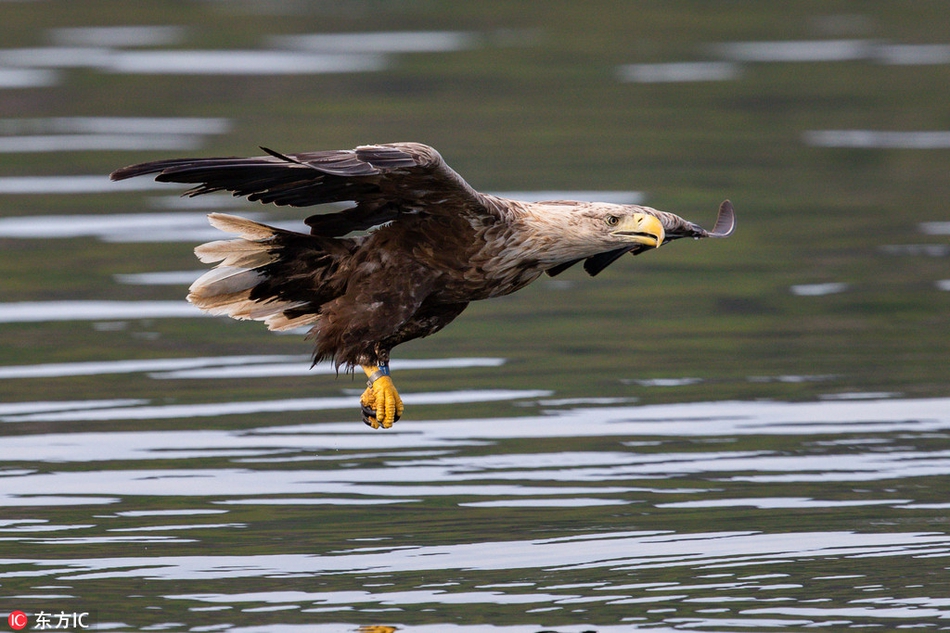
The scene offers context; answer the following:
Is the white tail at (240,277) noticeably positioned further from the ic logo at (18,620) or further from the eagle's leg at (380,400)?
the ic logo at (18,620)

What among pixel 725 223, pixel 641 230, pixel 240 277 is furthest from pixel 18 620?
pixel 725 223

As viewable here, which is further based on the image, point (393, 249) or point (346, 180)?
point (393, 249)

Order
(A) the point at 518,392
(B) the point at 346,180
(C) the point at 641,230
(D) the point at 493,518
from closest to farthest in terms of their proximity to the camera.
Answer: (B) the point at 346,180 < (C) the point at 641,230 < (D) the point at 493,518 < (A) the point at 518,392

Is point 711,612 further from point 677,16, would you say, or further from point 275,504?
point 677,16

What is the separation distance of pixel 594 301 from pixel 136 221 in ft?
13.6

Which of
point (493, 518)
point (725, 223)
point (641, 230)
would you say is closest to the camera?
point (641, 230)

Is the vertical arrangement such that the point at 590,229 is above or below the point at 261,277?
above

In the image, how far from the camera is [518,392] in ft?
35.5

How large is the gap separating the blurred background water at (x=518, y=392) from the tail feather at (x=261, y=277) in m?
0.82

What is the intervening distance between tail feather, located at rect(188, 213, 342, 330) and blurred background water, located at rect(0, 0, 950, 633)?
818mm

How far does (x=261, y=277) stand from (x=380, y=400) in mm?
780

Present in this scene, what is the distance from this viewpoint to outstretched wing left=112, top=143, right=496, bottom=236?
24.2 feet

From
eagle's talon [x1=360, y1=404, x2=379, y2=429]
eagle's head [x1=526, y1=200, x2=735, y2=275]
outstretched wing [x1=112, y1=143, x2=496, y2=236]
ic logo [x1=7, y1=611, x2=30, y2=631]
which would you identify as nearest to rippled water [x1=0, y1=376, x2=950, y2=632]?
ic logo [x1=7, y1=611, x2=30, y2=631]

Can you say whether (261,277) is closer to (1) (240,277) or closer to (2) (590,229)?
(1) (240,277)
